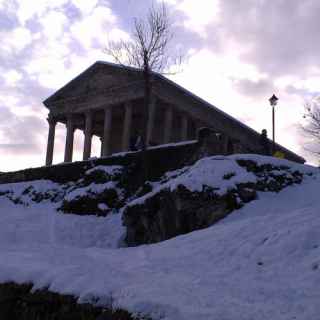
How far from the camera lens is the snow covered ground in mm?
5656

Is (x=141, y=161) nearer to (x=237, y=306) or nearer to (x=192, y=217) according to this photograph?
(x=192, y=217)

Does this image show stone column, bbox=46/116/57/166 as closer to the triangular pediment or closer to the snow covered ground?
the triangular pediment

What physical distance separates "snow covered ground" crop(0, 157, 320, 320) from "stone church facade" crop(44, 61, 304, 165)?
26.0m

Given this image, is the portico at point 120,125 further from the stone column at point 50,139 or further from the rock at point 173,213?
the rock at point 173,213

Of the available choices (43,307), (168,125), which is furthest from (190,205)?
(168,125)

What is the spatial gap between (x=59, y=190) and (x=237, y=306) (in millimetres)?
21239

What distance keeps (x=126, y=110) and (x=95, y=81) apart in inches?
152

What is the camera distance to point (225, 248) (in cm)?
929

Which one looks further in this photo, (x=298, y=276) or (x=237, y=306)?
(x=298, y=276)

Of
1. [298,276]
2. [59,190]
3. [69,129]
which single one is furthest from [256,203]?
[69,129]

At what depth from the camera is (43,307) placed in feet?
20.9

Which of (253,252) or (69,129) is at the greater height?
(69,129)

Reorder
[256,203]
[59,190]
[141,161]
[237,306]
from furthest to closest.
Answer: [59,190], [141,161], [256,203], [237,306]

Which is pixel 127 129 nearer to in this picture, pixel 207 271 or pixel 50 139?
pixel 50 139
